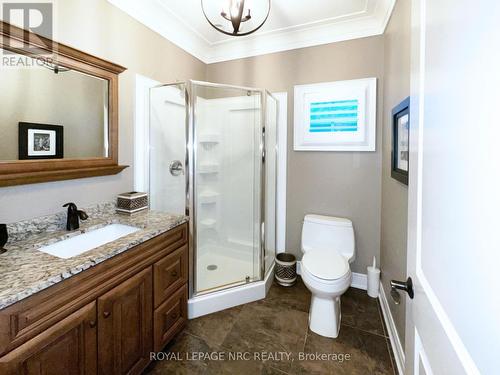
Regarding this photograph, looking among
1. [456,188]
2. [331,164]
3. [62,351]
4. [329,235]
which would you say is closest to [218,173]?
[331,164]

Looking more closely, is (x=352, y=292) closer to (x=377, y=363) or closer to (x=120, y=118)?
(x=377, y=363)

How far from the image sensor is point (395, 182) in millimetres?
1769

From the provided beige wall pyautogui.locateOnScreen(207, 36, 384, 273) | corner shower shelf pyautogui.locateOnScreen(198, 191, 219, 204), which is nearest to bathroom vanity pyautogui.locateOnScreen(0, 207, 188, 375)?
corner shower shelf pyautogui.locateOnScreen(198, 191, 219, 204)

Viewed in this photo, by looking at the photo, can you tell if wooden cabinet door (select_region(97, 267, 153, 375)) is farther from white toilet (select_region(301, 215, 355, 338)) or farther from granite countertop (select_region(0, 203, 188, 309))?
white toilet (select_region(301, 215, 355, 338))

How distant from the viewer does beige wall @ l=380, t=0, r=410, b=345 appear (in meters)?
1.53

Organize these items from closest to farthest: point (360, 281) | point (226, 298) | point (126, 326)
Result: point (126, 326), point (226, 298), point (360, 281)

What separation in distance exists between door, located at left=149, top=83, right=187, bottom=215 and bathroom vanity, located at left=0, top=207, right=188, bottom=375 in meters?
0.48

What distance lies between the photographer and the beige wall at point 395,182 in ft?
5.02

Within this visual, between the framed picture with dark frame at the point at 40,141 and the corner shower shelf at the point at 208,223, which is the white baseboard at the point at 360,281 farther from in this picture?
the framed picture with dark frame at the point at 40,141

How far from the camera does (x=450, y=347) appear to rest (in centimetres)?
50

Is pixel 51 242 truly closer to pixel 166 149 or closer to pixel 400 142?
pixel 166 149

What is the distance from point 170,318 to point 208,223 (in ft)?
3.38

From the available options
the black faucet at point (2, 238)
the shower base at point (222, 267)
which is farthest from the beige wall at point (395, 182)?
the black faucet at point (2, 238)

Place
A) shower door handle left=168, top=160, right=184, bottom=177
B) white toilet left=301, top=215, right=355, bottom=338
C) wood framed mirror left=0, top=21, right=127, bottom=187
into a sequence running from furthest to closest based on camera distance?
shower door handle left=168, top=160, right=184, bottom=177 → white toilet left=301, top=215, right=355, bottom=338 → wood framed mirror left=0, top=21, right=127, bottom=187
